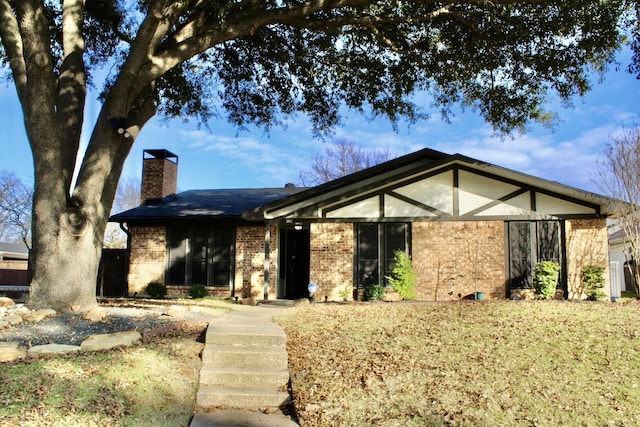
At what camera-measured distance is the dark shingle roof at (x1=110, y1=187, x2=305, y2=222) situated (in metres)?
15.1

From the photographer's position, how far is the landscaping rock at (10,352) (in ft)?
17.6

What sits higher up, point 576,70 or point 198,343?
point 576,70

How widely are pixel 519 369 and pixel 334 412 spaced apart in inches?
91.5

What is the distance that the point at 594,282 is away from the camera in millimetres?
12227

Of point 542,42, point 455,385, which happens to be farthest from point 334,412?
point 542,42

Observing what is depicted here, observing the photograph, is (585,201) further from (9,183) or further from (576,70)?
(9,183)

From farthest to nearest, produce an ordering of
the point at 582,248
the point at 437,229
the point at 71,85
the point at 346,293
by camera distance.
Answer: the point at 346,293 < the point at 437,229 < the point at 582,248 < the point at 71,85

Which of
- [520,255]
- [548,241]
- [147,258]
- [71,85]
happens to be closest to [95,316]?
[71,85]

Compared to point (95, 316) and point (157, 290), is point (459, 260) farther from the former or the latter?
point (95, 316)

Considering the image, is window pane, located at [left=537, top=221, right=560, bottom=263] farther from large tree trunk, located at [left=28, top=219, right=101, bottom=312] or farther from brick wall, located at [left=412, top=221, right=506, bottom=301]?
large tree trunk, located at [left=28, top=219, right=101, bottom=312]

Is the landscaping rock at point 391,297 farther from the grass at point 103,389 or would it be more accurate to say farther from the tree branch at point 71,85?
the tree branch at point 71,85

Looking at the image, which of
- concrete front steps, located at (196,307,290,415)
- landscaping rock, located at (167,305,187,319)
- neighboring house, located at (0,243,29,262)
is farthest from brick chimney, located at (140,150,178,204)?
neighboring house, located at (0,243,29,262)

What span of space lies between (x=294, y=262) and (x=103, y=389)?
34.7 feet

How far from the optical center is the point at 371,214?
13.4 meters
